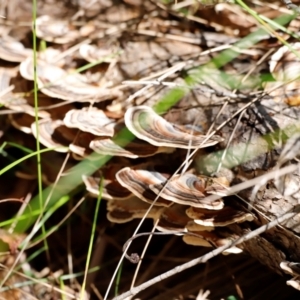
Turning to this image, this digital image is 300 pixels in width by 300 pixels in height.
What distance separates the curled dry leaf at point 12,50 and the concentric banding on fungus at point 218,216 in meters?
1.22

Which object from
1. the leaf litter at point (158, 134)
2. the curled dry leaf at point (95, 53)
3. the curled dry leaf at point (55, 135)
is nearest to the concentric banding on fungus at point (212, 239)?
the leaf litter at point (158, 134)

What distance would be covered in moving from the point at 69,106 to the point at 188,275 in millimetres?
1041

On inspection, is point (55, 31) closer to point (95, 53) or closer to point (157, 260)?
point (95, 53)

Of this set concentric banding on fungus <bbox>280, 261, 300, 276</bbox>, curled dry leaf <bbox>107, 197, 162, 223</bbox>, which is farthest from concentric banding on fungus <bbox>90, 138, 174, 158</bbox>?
concentric banding on fungus <bbox>280, 261, 300, 276</bbox>

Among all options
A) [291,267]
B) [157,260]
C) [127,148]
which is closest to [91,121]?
[127,148]

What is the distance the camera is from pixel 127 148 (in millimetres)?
2068

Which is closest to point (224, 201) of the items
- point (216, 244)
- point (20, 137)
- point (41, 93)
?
point (216, 244)

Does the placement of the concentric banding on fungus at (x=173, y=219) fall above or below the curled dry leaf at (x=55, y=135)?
below

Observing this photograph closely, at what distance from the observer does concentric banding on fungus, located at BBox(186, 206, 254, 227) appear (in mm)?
1869

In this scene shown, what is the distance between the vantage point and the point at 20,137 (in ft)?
8.86

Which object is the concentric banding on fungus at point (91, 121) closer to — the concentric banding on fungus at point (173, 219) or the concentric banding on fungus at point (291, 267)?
the concentric banding on fungus at point (173, 219)

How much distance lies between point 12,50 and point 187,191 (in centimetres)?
128

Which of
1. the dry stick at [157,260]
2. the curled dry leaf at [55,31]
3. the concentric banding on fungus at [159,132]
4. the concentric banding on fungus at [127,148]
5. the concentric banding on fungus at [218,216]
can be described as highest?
the curled dry leaf at [55,31]

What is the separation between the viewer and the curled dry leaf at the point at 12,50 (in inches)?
99.6
